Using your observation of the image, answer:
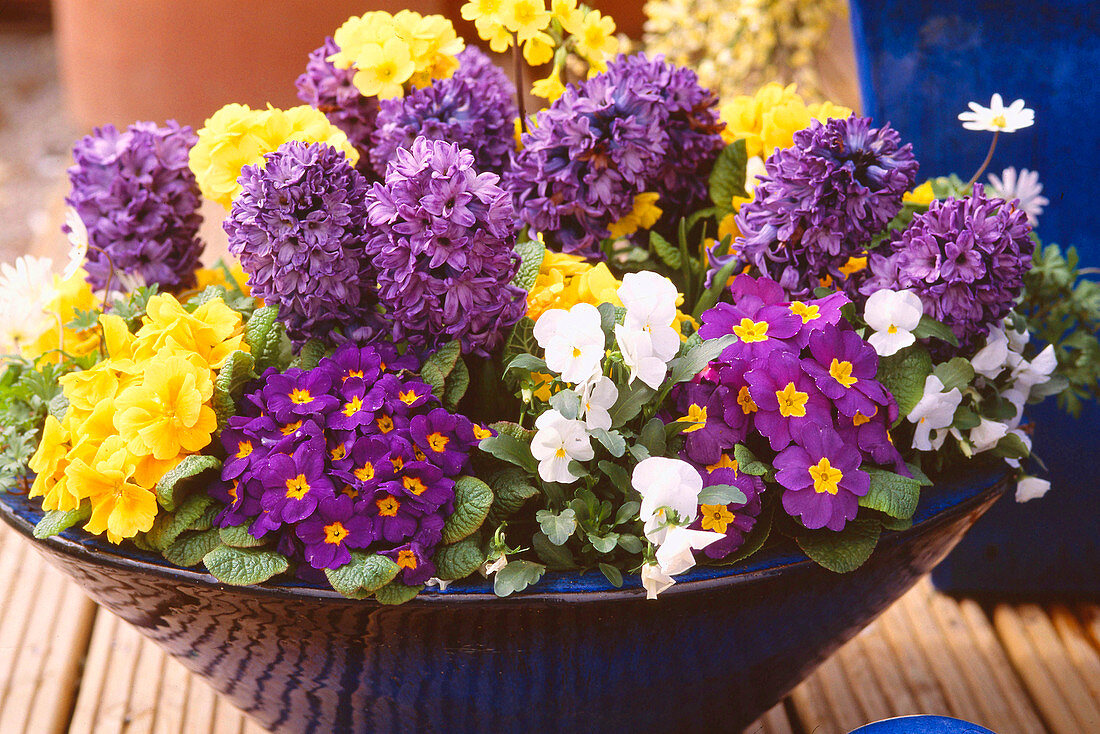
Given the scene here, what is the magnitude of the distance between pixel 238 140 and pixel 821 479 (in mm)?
522

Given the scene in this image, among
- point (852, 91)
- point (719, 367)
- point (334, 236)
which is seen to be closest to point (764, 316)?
point (719, 367)

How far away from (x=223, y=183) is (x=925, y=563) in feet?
2.09

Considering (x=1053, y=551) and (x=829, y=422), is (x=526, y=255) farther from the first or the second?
(x=1053, y=551)

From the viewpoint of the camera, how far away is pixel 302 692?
70 cm

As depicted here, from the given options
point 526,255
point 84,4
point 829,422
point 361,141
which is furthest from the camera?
point 84,4

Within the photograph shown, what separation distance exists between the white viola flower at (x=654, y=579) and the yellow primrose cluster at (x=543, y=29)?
1.46ft

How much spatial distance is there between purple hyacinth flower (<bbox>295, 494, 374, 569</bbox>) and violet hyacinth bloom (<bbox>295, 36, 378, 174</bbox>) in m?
0.41

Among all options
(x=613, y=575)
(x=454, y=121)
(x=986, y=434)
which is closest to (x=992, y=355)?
(x=986, y=434)

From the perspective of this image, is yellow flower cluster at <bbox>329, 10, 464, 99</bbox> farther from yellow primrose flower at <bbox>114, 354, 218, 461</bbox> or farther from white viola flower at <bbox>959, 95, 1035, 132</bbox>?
white viola flower at <bbox>959, 95, 1035, 132</bbox>

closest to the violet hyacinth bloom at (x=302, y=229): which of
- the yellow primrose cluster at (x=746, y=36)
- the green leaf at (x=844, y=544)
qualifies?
the green leaf at (x=844, y=544)

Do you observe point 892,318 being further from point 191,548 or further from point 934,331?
point 191,548

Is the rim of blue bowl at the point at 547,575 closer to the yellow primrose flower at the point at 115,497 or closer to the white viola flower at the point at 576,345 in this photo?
the yellow primrose flower at the point at 115,497

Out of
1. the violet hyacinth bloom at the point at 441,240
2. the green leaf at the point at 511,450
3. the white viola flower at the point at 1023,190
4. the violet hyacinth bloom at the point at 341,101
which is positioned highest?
the violet hyacinth bloom at the point at 341,101

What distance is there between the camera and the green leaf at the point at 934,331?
736mm
